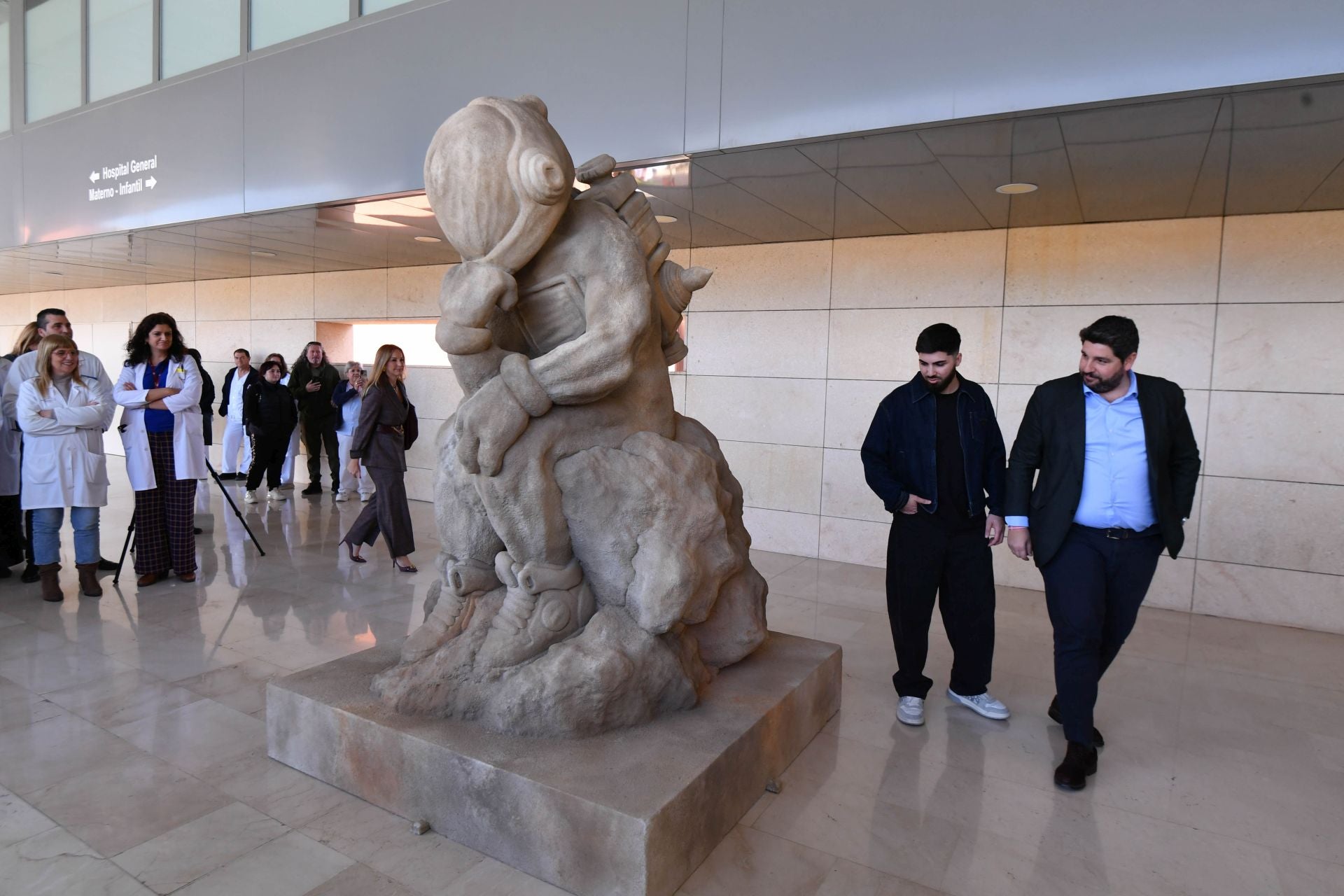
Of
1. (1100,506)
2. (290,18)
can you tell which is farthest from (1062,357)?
(290,18)

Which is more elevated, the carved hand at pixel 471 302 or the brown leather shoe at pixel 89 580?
the carved hand at pixel 471 302

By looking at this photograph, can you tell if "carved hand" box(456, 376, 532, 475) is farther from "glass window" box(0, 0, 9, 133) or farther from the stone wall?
"glass window" box(0, 0, 9, 133)

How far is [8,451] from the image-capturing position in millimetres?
5266

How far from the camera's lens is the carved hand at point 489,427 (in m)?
2.62

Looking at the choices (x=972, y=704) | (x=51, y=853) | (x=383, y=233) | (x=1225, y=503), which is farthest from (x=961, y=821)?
(x=383, y=233)

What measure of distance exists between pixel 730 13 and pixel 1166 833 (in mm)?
4076

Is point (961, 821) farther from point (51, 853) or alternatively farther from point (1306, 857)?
point (51, 853)

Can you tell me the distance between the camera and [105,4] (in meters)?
7.65

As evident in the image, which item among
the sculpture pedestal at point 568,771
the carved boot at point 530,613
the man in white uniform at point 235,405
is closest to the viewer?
the sculpture pedestal at point 568,771

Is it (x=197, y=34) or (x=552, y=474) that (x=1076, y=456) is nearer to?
(x=552, y=474)

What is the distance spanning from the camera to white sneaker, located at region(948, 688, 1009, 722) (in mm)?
3475

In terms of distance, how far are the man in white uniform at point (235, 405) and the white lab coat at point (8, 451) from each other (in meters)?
3.28

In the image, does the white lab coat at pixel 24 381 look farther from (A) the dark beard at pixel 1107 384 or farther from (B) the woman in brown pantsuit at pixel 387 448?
(A) the dark beard at pixel 1107 384

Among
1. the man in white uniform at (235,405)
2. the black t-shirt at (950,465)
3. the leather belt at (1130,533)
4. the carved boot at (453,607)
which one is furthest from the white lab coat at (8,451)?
the leather belt at (1130,533)
